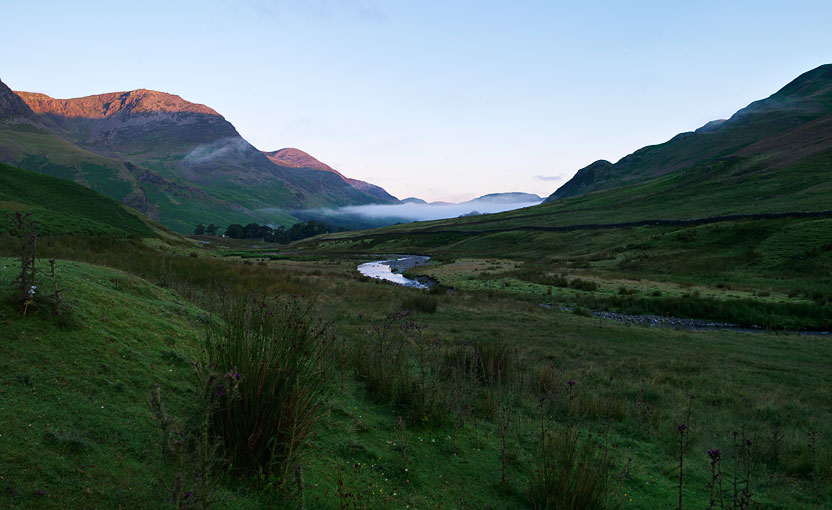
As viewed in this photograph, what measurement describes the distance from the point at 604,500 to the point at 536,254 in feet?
216

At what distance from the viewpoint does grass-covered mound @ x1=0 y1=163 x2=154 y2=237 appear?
81.7 ft

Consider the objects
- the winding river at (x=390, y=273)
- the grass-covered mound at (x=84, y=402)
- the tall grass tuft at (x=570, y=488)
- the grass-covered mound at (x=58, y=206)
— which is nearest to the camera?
the grass-covered mound at (x=84, y=402)

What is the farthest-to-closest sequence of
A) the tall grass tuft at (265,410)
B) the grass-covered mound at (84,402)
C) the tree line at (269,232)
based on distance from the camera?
the tree line at (269,232) → the tall grass tuft at (265,410) → the grass-covered mound at (84,402)

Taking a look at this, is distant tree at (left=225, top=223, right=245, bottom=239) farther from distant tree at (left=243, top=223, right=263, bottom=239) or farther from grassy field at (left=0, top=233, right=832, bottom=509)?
grassy field at (left=0, top=233, right=832, bottom=509)

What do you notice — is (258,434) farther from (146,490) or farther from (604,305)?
(604,305)

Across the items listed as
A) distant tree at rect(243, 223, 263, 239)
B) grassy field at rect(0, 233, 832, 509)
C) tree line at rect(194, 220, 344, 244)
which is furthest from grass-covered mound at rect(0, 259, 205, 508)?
distant tree at rect(243, 223, 263, 239)

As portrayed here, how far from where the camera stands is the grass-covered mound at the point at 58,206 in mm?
24906

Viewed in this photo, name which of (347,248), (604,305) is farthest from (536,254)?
(347,248)

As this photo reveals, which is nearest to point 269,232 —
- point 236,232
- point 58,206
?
point 236,232

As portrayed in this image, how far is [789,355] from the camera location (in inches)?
506

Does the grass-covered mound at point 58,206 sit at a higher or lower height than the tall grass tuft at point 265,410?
higher

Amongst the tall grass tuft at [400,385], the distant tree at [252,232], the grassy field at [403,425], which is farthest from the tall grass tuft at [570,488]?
the distant tree at [252,232]

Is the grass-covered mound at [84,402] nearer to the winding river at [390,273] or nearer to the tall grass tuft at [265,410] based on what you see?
the tall grass tuft at [265,410]

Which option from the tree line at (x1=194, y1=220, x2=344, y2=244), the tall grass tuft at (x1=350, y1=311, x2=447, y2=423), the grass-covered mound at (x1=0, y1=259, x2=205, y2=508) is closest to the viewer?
the grass-covered mound at (x1=0, y1=259, x2=205, y2=508)
